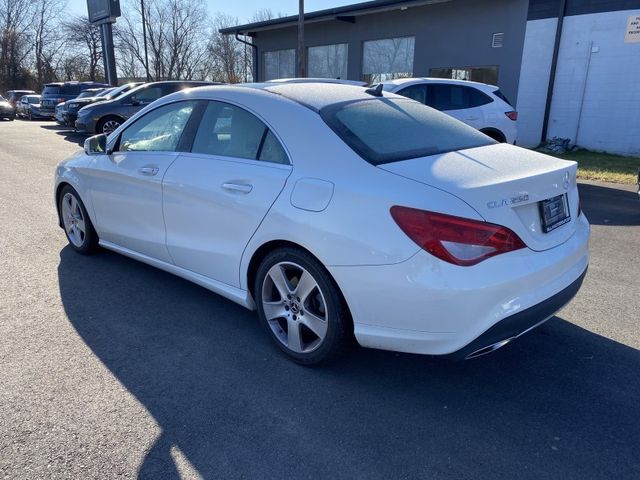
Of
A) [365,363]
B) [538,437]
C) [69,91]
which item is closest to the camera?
[538,437]

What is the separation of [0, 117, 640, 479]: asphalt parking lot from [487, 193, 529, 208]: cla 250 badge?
109 centimetres

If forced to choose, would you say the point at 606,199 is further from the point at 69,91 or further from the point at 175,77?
the point at 175,77

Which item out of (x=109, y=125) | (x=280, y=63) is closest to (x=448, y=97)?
(x=109, y=125)

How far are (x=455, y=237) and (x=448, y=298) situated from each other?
0.94ft

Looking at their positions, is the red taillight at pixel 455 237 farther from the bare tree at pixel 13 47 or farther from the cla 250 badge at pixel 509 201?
the bare tree at pixel 13 47

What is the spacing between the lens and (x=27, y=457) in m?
2.32

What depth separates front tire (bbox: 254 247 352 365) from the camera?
279 cm

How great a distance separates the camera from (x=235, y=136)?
3387 mm

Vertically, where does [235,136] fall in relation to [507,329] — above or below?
above

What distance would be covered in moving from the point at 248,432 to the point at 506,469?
1218 millimetres

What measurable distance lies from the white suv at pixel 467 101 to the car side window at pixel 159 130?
5.62 meters

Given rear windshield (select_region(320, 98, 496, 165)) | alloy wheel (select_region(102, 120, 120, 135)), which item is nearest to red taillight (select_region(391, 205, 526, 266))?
rear windshield (select_region(320, 98, 496, 165))

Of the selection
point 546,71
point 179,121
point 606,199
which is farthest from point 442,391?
point 546,71

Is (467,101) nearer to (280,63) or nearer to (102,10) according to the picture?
(280,63)
